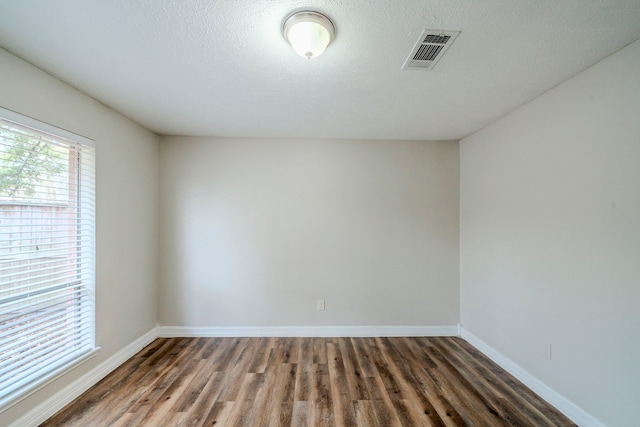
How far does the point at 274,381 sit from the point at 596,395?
2324mm

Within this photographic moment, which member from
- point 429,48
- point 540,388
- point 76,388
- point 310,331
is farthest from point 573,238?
point 76,388

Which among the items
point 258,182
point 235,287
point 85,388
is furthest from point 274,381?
point 258,182

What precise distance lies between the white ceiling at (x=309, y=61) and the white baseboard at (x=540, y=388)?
2.37 m

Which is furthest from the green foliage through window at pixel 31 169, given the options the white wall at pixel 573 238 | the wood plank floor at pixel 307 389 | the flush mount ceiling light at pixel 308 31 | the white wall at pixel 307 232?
the white wall at pixel 573 238

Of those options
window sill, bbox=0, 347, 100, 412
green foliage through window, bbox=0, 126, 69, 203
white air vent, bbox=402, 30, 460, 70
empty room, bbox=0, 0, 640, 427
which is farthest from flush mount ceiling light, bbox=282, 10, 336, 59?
window sill, bbox=0, 347, 100, 412

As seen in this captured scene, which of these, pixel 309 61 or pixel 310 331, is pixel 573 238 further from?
pixel 310 331

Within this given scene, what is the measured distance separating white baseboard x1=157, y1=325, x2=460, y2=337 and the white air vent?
2.81m

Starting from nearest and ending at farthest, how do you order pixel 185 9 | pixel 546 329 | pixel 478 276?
pixel 185 9, pixel 546 329, pixel 478 276

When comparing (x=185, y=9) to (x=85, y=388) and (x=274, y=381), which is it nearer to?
(x=274, y=381)

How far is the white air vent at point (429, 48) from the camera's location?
136cm

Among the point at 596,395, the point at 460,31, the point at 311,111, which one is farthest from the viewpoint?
the point at 311,111

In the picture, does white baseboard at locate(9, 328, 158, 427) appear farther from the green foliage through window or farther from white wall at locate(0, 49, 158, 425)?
the green foliage through window

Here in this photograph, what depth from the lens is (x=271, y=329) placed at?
3029mm

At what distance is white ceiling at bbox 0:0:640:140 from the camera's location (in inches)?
47.9
